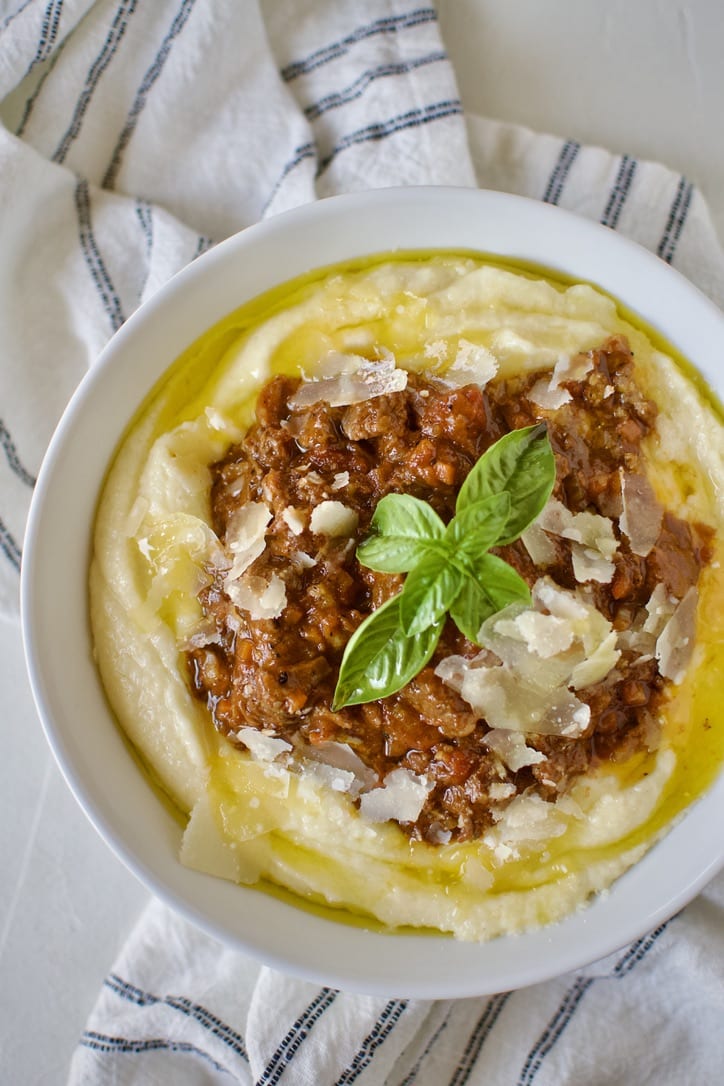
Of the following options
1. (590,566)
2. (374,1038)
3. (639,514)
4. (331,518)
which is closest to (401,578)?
(331,518)

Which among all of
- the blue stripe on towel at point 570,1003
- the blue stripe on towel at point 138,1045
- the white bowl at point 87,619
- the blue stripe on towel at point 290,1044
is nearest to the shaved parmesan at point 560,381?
the white bowl at point 87,619

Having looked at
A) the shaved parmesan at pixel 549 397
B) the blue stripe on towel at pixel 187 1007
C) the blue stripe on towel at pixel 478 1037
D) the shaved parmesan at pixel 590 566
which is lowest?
the blue stripe on towel at pixel 187 1007

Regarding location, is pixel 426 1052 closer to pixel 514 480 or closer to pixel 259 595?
pixel 259 595

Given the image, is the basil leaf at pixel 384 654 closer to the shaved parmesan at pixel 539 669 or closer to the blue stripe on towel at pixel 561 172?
the shaved parmesan at pixel 539 669

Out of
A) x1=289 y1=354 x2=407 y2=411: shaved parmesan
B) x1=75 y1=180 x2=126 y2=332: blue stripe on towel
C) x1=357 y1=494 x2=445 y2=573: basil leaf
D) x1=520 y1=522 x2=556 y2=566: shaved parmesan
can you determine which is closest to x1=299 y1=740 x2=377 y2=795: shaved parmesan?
x1=357 y1=494 x2=445 y2=573: basil leaf

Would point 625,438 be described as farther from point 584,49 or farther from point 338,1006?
point 338,1006

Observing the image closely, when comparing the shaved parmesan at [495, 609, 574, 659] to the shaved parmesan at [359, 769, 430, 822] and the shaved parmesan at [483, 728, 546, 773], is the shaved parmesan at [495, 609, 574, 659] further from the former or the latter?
the shaved parmesan at [359, 769, 430, 822]
